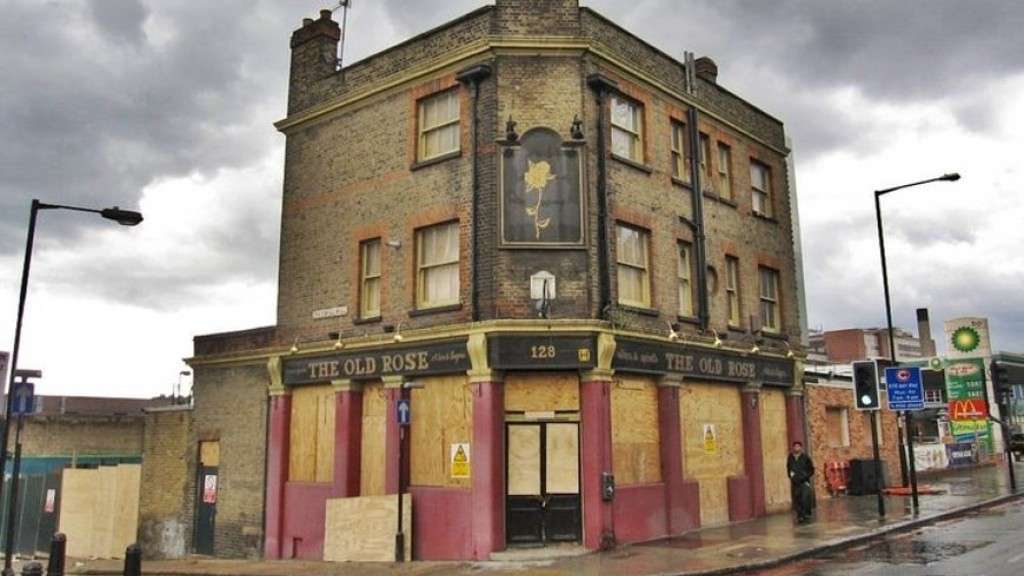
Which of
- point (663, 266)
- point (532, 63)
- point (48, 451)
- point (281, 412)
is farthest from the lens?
point (48, 451)

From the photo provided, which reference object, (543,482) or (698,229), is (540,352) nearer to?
(543,482)

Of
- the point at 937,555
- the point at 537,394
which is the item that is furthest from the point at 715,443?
the point at 937,555

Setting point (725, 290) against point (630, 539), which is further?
point (725, 290)

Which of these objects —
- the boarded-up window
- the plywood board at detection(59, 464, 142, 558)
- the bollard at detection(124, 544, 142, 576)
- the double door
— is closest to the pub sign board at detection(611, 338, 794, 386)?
the double door

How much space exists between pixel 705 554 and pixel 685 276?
762 centimetres

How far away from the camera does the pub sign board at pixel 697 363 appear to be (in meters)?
17.6

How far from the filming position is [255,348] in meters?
22.3

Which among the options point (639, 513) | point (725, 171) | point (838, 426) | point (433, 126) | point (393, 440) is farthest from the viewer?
point (838, 426)

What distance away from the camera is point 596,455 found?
1639cm

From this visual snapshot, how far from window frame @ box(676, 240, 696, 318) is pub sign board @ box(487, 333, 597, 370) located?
4.26 meters

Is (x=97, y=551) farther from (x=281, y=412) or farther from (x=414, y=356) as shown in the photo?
(x=414, y=356)

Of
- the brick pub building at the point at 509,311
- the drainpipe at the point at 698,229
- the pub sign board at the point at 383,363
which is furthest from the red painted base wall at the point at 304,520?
the drainpipe at the point at 698,229

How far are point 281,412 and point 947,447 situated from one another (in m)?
31.9

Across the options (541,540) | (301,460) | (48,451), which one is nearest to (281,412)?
(301,460)
